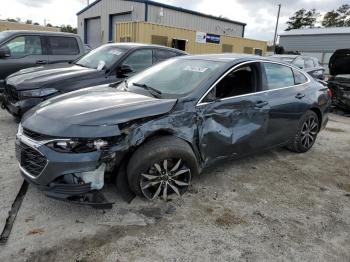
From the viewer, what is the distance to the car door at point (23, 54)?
7445 mm

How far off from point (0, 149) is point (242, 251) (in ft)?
12.4

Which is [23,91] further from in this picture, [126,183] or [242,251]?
[242,251]

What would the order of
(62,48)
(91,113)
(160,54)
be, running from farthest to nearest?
1. (62,48)
2. (160,54)
3. (91,113)

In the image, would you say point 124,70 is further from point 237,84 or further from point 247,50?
point 247,50

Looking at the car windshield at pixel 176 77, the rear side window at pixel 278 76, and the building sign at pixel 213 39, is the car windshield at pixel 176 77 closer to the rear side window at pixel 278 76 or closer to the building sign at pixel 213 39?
the rear side window at pixel 278 76

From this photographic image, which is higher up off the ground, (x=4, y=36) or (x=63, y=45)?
(x=4, y=36)

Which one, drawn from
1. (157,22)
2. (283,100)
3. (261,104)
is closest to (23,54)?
(261,104)

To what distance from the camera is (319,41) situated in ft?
136

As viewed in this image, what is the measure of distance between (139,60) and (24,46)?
3.19 meters

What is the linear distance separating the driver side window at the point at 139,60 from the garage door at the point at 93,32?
20.9 m

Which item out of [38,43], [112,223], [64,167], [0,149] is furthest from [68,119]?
[38,43]

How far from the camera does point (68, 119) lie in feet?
10.1

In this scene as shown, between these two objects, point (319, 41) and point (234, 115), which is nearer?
point (234, 115)

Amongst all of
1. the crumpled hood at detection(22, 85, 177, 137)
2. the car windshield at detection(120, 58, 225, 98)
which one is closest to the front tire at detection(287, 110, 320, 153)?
the car windshield at detection(120, 58, 225, 98)
